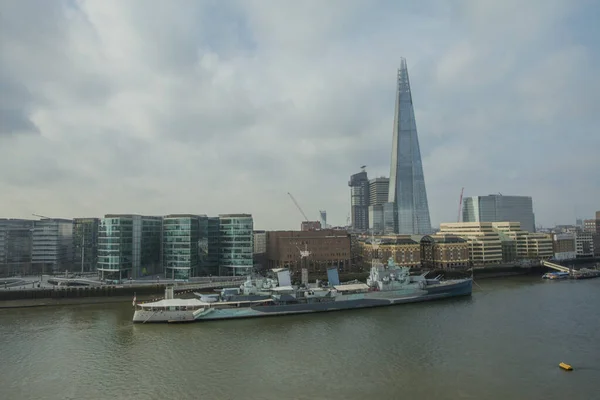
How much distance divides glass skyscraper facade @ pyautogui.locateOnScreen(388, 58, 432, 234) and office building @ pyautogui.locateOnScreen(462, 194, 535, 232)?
120 ft

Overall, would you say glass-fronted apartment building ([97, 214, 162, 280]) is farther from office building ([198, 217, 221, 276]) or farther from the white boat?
the white boat

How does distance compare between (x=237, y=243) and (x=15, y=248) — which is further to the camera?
(x=15, y=248)

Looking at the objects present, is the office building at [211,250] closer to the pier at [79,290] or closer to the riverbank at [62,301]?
the pier at [79,290]

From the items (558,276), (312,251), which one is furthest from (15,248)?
(558,276)

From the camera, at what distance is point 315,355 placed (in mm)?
24141

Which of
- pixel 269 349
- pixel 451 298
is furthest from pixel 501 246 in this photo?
pixel 269 349

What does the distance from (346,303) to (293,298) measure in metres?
5.57

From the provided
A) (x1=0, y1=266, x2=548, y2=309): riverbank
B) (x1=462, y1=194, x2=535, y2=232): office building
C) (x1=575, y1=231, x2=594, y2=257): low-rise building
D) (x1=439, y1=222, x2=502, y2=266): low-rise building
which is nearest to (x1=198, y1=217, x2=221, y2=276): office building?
(x1=0, y1=266, x2=548, y2=309): riverbank

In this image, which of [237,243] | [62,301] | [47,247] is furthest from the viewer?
[47,247]

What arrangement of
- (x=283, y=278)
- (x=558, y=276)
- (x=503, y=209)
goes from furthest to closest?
(x=503, y=209), (x=558, y=276), (x=283, y=278)

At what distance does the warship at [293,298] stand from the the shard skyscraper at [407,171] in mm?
86651

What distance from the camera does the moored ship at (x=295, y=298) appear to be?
34000mm

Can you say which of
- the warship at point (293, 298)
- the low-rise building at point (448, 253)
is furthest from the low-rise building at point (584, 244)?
→ the warship at point (293, 298)

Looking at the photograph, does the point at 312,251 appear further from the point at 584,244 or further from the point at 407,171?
the point at 584,244
